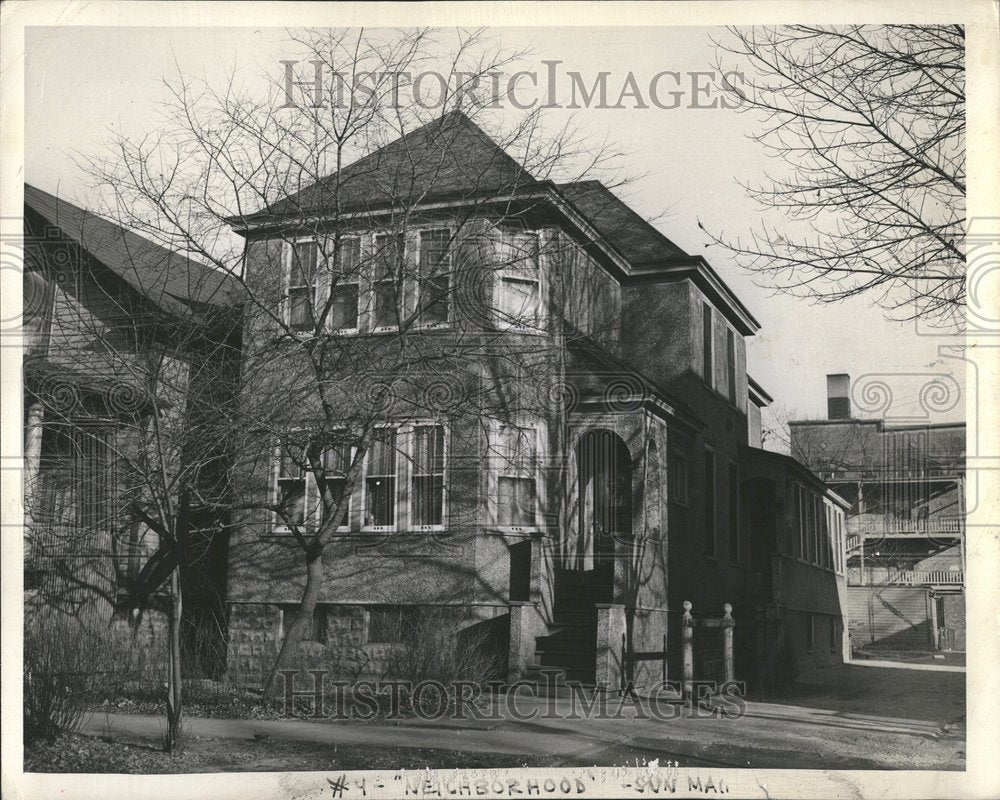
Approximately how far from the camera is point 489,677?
10562 mm

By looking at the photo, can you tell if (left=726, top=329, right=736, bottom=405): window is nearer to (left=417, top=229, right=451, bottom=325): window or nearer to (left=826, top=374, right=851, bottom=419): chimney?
(left=826, top=374, right=851, bottom=419): chimney

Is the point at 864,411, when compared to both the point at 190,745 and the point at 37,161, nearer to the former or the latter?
the point at 190,745

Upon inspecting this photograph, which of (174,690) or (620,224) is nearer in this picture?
(174,690)

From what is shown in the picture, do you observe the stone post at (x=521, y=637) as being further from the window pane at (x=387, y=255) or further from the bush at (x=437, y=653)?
the window pane at (x=387, y=255)

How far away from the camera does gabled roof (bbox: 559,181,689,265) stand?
35.2 ft

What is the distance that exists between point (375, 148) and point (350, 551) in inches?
167

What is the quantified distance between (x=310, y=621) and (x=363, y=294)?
3.43 meters

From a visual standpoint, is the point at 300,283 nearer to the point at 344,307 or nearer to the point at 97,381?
the point at 344,307

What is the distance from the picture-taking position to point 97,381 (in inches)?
440

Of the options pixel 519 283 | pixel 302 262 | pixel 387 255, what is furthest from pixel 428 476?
pixel 302 262

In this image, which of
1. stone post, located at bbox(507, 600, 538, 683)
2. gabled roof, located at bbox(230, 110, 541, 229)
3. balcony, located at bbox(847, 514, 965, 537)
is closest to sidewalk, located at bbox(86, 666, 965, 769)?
stone post, located at bbox(507, 600, 538, 683)

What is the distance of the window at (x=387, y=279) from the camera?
36.9ft

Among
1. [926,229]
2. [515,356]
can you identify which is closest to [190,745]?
[515,356]

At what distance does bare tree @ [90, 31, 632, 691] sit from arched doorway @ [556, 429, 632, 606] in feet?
2.20
